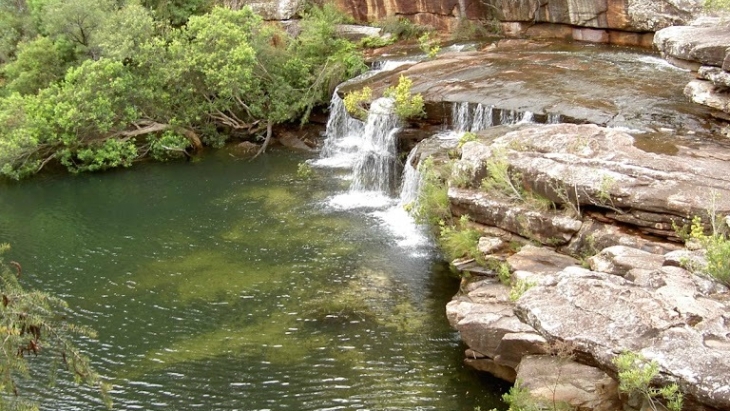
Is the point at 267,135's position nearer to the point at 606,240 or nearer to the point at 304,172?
the point at 304,172

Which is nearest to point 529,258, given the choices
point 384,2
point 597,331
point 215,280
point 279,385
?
point 597,331

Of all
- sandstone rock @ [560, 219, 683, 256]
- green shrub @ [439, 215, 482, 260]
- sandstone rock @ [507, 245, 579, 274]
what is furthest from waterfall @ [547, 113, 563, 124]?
sandstone rock @ [507, 245, 579, 274]

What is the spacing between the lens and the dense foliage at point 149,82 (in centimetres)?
2973

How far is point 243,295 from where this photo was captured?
61.6 ft

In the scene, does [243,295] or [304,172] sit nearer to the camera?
[243,295]

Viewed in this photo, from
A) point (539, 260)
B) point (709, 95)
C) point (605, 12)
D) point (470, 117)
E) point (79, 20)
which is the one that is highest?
point (79, 20)

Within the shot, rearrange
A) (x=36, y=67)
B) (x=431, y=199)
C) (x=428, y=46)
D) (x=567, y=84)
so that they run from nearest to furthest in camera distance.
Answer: (x=431, y=199) → (x=567, y=84) → (x=428, y=46) → (x=36, y=67)

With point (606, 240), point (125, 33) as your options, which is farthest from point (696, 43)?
point (125, 33)

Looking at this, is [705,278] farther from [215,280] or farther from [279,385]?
[215,280]

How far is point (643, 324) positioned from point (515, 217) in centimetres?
597

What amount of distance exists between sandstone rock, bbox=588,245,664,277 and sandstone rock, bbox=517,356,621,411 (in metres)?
1.83

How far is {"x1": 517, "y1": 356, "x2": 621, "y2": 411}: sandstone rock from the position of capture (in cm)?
1183

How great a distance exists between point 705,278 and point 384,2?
1110 inches

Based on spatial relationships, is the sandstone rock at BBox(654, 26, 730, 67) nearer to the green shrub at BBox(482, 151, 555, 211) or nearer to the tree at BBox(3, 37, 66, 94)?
the green shrub at BBox(482, 151, 555, 211)
